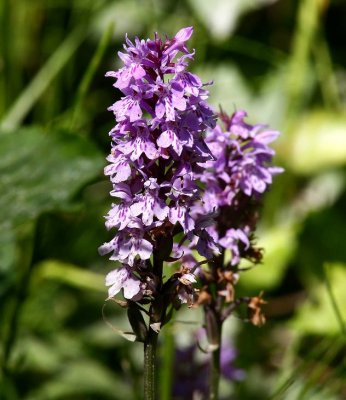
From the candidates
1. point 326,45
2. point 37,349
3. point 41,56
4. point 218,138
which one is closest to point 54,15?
point 41,56

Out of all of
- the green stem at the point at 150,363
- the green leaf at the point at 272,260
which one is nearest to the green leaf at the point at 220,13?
the green leaf at the point at 272,260

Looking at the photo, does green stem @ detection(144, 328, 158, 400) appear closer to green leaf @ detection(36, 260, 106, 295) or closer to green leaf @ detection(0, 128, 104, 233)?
green leaf @ detection(0, 128, 104, 233)

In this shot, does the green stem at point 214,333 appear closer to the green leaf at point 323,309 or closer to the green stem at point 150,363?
the green stem at point 150,363

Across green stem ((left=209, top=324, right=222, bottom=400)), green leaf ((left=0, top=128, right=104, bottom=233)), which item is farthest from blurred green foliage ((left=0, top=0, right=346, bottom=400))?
green stem ((left=209, top=324, right=222, bottom=400))

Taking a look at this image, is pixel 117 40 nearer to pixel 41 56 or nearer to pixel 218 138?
pixel 41 56

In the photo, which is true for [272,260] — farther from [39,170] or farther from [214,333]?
[214,333]
